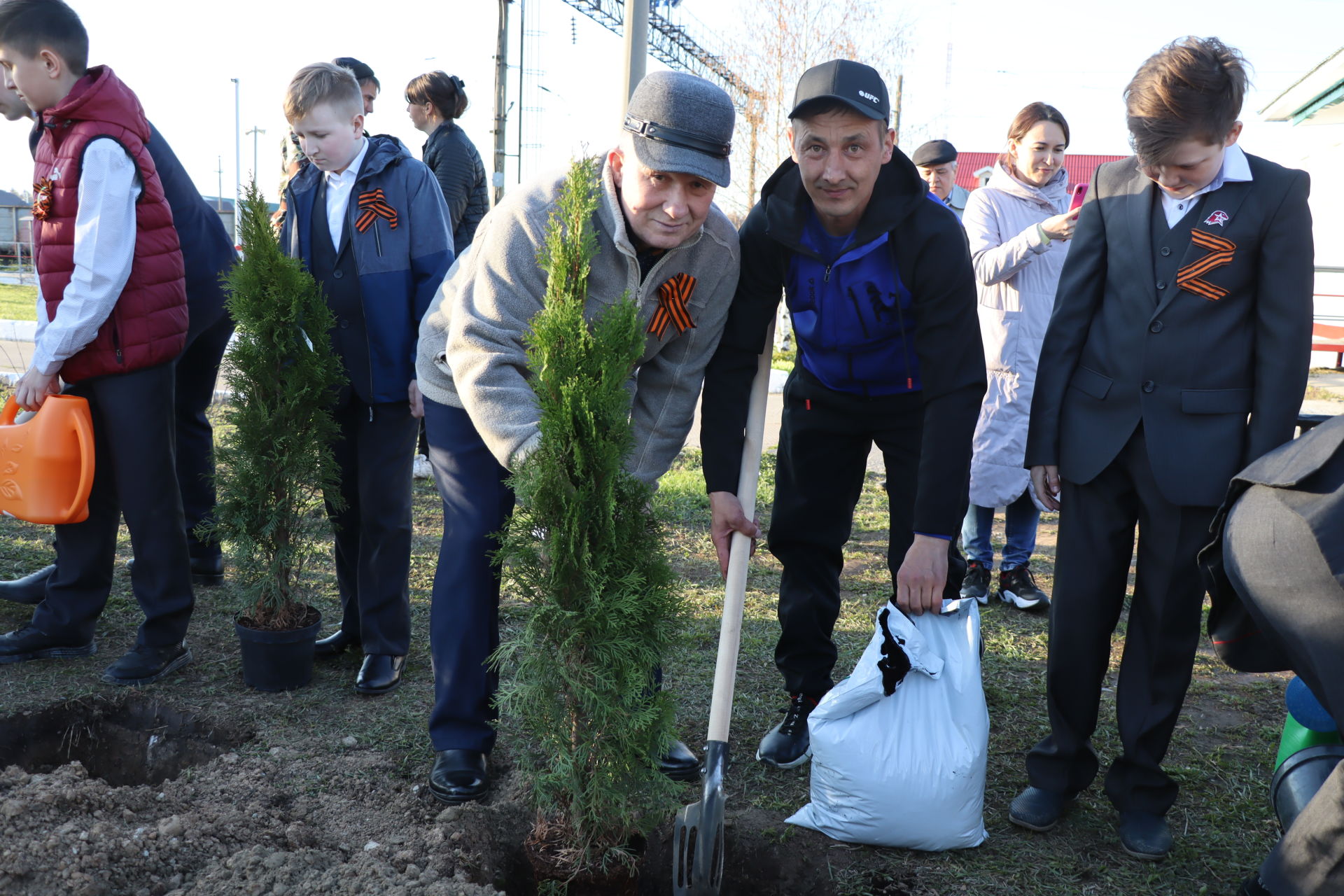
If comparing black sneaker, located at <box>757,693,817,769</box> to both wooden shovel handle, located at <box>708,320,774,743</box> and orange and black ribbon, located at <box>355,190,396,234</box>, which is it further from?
orange and black ribbon, located at <box>355,190,396,234</box>

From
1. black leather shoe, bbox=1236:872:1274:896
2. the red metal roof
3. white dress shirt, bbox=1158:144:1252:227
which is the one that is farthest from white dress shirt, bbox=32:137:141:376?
the red metal roof

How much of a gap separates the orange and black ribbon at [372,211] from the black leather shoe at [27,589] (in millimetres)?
2235

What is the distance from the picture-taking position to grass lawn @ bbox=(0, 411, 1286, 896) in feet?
8.75

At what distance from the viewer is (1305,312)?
253cm

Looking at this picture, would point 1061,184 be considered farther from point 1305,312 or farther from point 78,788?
point 78,788

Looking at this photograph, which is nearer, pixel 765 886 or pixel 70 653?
pixel 765 886

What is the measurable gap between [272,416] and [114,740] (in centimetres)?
121

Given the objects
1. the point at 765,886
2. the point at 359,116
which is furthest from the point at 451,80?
the point at 765,886

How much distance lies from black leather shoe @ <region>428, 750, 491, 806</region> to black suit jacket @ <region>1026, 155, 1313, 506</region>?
6.28 ft

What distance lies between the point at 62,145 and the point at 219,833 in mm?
2403

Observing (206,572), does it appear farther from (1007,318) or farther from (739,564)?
(1007,318)

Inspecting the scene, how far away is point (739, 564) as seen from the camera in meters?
2.79

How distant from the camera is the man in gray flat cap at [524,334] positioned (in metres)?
2.48

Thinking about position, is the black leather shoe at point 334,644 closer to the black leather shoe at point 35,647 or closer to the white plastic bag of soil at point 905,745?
the black leather shoe at point 35,647
